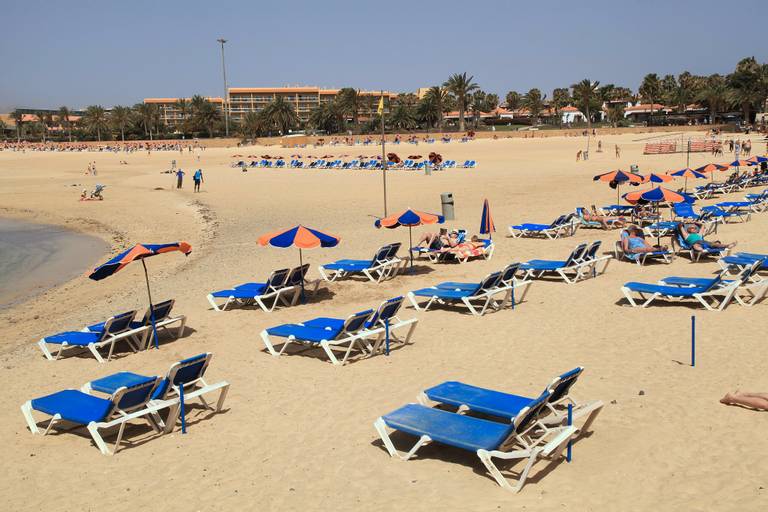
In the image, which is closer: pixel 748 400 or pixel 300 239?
pixel 748 400

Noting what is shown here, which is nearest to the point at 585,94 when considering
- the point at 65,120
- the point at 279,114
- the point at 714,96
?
the point at 714,96

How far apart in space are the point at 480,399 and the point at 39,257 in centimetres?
1789

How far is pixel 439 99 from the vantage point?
97312mm

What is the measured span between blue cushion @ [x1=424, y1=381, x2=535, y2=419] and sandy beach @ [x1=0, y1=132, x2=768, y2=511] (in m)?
0.45

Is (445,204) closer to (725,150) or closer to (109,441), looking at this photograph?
(109,441)

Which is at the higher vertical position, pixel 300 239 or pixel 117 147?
pixel 117 147

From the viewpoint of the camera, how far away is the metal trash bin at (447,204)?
18.8 m

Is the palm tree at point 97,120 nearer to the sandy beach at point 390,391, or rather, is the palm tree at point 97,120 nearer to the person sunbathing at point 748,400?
the sandy beach at point 390,391

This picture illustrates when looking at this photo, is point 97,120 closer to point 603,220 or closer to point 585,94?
point 585,94

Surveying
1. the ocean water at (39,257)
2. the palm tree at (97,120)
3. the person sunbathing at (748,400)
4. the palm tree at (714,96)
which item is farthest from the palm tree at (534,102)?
the person sunbathing at (748,400)

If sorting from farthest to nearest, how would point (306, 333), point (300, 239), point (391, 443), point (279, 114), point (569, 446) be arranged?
1. point (279, 114)
2. point (300, 239)
3. point (306, 333)
4. point (391, 443)
5. point (569, 446)

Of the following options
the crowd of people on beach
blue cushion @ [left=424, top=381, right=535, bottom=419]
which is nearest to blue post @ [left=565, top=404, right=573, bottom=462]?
blue cushion @ [left=424, top=381, right=535, bottom=419]

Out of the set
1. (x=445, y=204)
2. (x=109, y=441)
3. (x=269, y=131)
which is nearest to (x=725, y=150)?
(x=445, y=204)

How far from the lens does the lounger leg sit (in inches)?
217
